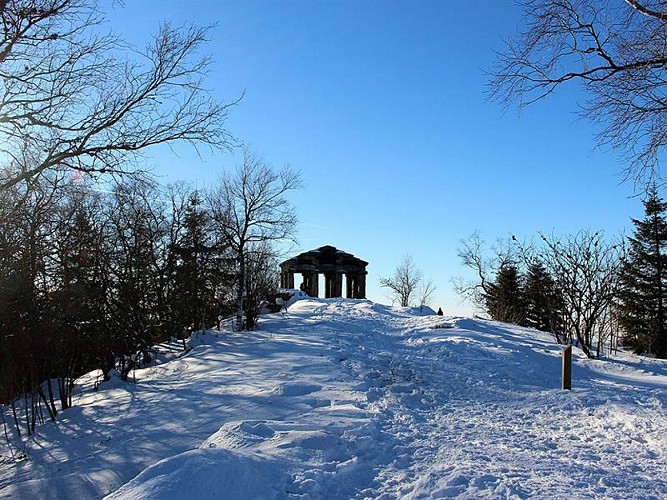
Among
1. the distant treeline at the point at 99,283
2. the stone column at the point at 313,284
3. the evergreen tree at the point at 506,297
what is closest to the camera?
the distant treeline at the point at 99,283

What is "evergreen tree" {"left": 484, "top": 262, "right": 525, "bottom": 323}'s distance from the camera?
24812 millimetres

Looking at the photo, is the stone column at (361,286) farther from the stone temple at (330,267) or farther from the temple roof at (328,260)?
the temple roof at (328,260)

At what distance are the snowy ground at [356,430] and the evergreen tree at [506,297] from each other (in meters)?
11.6

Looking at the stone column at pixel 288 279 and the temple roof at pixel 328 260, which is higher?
the temple roof at pixel 328 260

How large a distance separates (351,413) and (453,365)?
17.6 feet

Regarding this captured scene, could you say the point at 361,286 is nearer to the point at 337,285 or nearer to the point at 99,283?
the point at 337,285

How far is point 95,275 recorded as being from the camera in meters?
11.4

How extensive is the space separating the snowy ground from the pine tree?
17.0 m

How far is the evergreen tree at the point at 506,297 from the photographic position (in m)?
24.8

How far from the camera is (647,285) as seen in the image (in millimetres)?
28312

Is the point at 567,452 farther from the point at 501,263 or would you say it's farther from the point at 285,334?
the point at 501,263

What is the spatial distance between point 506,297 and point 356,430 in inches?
912

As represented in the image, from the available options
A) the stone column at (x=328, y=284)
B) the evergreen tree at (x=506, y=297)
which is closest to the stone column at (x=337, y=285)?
the stone column at (x=328, y=284)

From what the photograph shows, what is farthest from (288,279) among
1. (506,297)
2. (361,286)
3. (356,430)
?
→ (356,430)
